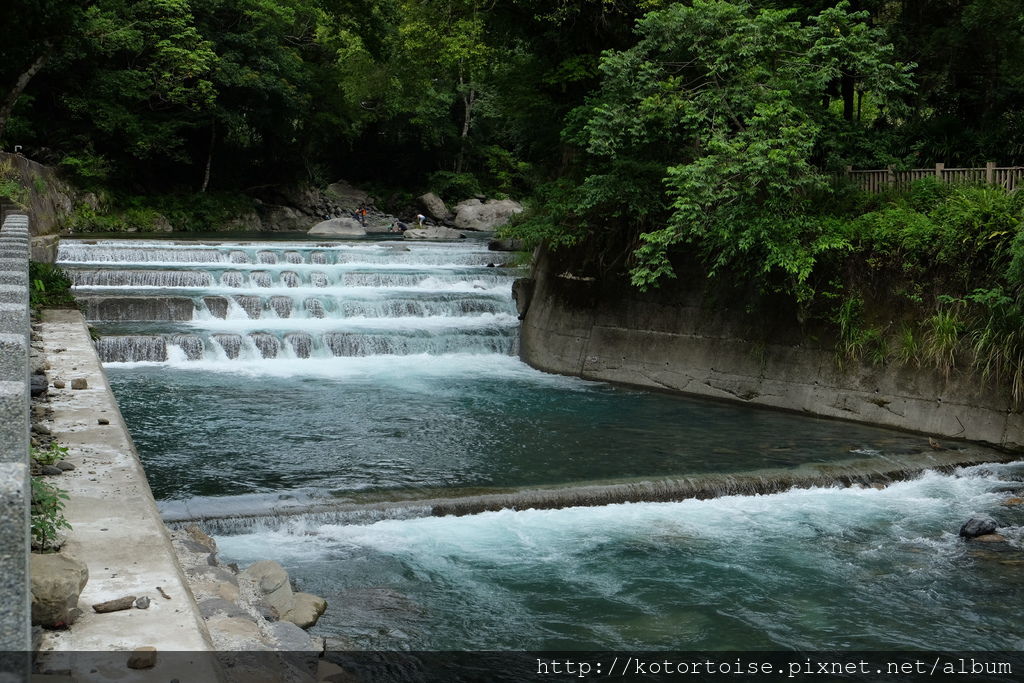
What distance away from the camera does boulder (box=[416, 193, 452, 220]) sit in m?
42.0

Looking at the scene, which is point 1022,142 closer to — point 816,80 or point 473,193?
point 816,80

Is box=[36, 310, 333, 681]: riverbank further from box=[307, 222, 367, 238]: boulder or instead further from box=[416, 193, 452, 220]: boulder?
box=[416, 193, 452, 220]: boulder

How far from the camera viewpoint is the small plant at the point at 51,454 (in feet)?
19.4

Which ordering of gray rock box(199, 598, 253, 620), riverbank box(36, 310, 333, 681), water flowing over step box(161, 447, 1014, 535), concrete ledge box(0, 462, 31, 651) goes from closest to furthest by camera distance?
1. concrete ledge box(0, 462, 31, 651)
2. riverbank box(36, 310, 333, 681)
3. gray rock box(199, 598, 253, 620)
4. water flowing over step box(161, 447, 1014, 535)

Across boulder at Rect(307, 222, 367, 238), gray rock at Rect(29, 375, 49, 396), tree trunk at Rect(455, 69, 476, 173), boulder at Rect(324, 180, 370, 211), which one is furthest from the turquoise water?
tree trunk at Rect(455, 69, 476, 173)

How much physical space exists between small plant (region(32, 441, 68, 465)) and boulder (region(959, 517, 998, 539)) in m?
6.83

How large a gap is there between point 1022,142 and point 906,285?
5231 mm

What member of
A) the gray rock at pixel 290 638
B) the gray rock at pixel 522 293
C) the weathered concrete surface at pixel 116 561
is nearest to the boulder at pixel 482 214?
the gray rock at pixel 522 293

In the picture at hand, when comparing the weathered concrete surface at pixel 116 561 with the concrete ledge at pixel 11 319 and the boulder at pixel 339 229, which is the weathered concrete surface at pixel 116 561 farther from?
the boulder at pixel 339 229

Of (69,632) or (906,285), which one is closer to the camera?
(69,632)

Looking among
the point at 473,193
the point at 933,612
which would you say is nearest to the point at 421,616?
the point at 933,612

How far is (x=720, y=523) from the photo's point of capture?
838 cm

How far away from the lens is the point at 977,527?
8023 millimetres

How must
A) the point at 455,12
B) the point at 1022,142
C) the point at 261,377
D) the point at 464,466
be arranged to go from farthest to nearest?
1. the point at 455,12
2. the point at 1022,142
3. the point at 261,377
4. the point at 464,466
